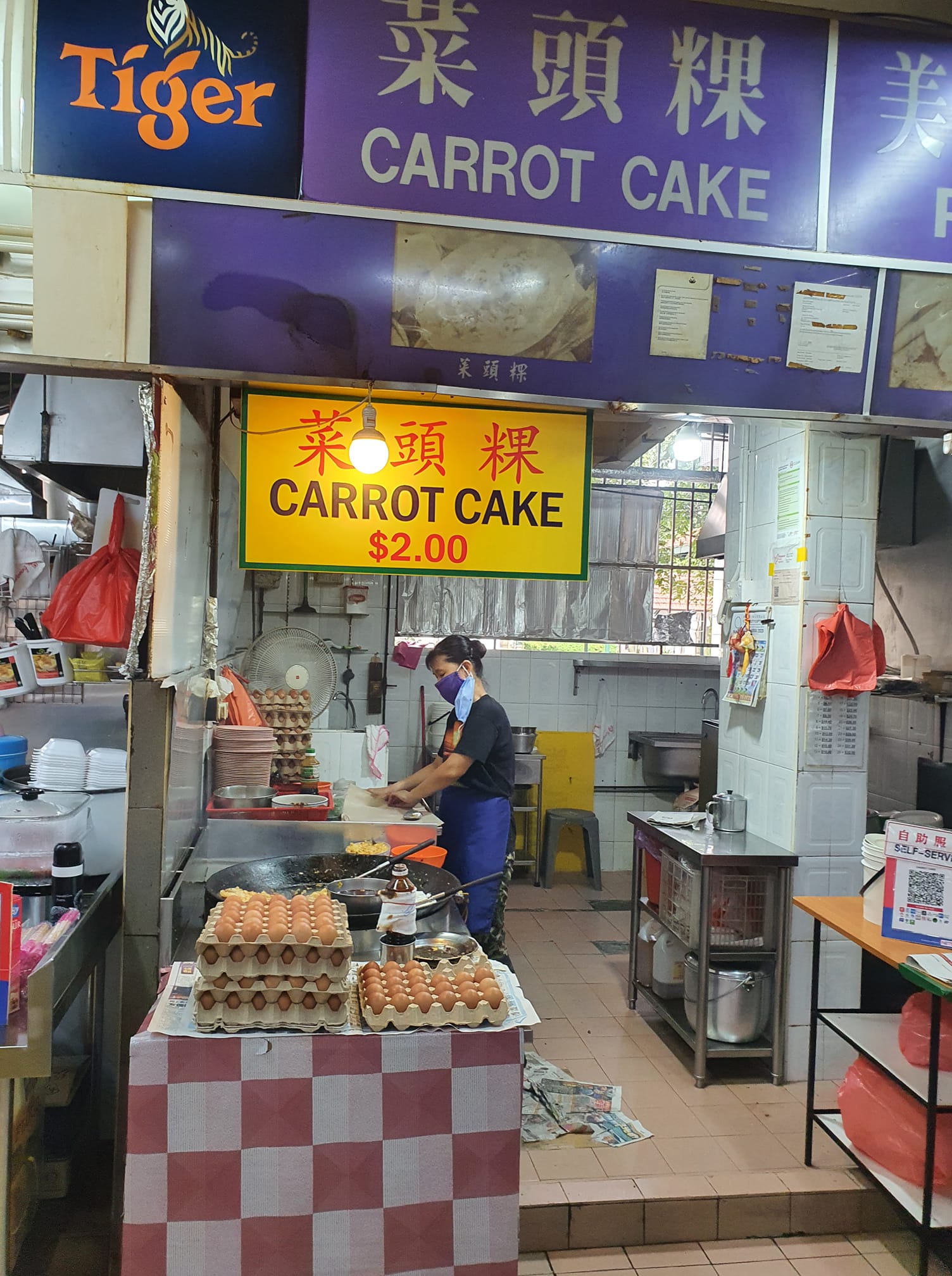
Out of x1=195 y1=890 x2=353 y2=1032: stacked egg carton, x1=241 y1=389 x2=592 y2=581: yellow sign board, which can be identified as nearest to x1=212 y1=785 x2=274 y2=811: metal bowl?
x1=241 y1=389 x2=592 y2=581: yellow sign board

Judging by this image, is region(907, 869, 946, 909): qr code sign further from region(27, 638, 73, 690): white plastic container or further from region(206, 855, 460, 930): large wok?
region(27, 638, 73, 690): white plastic container

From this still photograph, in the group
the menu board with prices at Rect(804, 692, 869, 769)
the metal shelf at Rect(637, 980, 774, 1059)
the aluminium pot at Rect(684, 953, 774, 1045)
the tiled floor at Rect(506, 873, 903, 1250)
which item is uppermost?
the menu board with prices at Rect(804, 692, 869, 769)

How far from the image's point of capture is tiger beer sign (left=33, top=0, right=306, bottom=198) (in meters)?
2.79

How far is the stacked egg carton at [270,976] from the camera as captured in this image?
2361mm

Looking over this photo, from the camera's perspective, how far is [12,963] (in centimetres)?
249

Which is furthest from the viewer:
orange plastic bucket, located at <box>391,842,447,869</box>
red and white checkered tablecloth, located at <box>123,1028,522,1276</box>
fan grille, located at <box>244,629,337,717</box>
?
fan grille, located at <box>244,629,337,717</box>

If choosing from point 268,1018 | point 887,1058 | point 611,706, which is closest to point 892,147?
point 887,1058

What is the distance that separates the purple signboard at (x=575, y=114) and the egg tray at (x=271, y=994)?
2.36 m

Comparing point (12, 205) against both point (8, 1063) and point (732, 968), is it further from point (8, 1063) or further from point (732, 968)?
point (732, 968)

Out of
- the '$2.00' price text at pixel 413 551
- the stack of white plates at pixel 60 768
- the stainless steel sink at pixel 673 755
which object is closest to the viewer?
the '$2.00' price text at pixel 413 551

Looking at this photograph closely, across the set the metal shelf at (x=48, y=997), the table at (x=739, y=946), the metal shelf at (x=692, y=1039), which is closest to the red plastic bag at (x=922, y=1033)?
the table at (x=739, y=946)

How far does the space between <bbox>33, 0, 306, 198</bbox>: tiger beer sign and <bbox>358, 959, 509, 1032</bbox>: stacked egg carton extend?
7.94 feet

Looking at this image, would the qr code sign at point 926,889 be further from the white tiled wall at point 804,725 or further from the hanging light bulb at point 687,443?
the hanging light bulb at point 687,443

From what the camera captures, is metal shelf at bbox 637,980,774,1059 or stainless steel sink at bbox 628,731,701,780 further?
stainless steel sink at bbox 628,731,701,780
